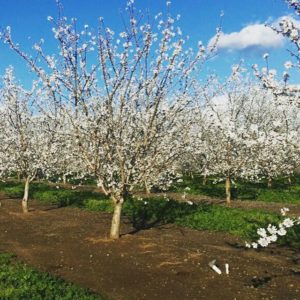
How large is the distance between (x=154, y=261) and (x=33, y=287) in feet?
13.6

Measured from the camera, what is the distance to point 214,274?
38.5ft

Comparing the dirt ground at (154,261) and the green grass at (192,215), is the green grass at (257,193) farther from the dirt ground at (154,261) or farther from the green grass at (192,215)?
the dirt ground at (154,261)

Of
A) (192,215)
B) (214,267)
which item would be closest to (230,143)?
(192,215)

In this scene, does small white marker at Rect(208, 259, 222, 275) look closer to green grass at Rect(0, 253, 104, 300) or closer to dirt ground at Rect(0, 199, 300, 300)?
dirt ground at Rect(0, 199, 300, 300)

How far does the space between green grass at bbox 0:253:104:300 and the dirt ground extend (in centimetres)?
57

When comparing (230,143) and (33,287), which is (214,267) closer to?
(33,287)

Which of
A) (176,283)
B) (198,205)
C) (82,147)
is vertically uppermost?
(82,147)

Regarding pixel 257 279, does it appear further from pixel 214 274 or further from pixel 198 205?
pixel 198 205

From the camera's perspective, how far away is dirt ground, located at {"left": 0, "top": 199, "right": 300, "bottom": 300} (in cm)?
1060

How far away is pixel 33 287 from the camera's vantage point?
10.1 metres

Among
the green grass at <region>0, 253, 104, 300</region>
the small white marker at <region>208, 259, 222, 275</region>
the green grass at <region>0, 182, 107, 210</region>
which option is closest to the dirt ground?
the small white marker at <region>208, 259, 222, 275</region>

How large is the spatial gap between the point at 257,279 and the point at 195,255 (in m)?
2.73

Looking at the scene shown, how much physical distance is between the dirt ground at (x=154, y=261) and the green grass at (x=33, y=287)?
57cm

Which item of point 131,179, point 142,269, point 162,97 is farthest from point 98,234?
point 162,97
